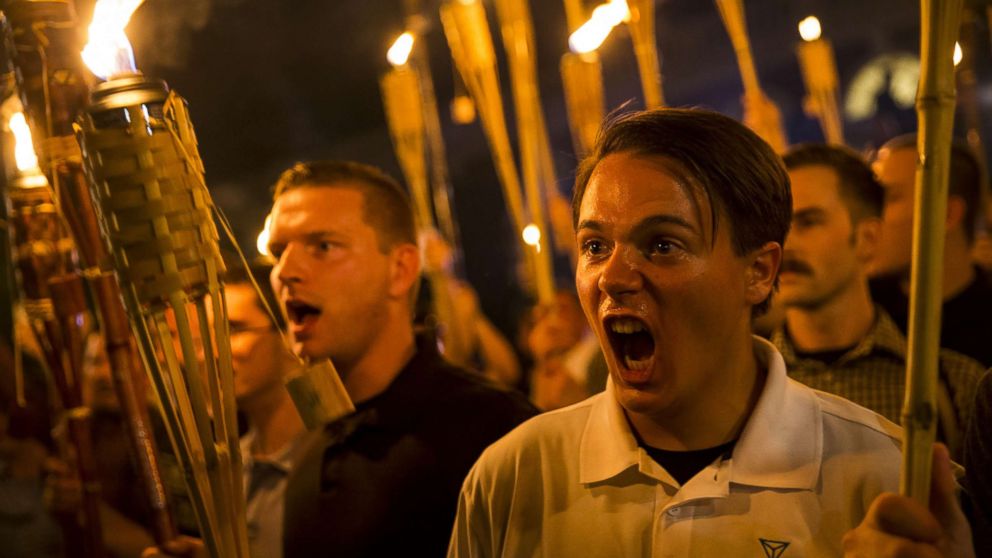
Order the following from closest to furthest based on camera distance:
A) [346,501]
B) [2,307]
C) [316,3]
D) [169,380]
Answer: [169,380] → [346,501] → [2,307] → [316,3]

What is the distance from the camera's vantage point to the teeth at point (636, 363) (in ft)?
4.85

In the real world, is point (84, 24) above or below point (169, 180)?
above

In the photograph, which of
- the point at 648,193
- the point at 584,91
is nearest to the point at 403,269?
the point at 648,193

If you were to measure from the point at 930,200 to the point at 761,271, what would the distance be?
1.59ft

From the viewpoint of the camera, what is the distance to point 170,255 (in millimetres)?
1366

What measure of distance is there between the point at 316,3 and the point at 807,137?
4.53 metres

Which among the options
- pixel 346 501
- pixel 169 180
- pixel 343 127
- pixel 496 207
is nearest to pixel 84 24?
pixel 169 180


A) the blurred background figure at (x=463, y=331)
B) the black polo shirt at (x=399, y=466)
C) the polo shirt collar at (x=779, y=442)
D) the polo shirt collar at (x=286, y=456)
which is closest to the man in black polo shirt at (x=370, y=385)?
the black polo shirt at (x=399, y=466)

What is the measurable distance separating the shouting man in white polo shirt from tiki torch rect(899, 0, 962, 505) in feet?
1.14

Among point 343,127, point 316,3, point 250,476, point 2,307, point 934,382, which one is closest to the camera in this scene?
point 934,382

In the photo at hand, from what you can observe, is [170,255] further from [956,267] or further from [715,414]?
[956,267]

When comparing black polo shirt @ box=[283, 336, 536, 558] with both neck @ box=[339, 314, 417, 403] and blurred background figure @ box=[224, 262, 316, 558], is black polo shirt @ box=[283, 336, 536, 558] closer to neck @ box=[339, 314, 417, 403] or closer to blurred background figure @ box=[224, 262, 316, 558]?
neck @ box=[339, 314, 417, 403]

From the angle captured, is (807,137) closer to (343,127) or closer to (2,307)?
(343,127)

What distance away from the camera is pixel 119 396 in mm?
2076
